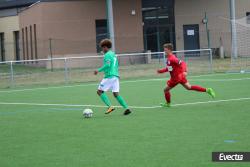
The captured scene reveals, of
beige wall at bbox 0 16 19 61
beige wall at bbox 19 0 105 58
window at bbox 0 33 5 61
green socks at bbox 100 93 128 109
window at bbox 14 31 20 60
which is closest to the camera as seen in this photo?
green socks at bbox 100 93 128 109

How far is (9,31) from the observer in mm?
54688

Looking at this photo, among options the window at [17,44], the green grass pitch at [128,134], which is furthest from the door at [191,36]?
the green grass pitch at [128,134]

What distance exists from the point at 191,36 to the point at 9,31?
1704 cm

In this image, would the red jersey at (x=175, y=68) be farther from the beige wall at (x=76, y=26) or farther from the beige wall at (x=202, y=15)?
the beige wall at (x=202, y=15)

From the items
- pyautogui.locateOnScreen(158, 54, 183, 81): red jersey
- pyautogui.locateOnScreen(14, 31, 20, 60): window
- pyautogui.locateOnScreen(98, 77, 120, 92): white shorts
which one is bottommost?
pyautogui.locateOnScreen(98, 77, 120, 92): white shorts

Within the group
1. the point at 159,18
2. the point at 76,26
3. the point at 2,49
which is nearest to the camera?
the point at 76,26

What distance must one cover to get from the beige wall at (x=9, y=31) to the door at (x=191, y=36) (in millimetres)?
14212

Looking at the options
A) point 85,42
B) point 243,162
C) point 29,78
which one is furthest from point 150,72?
point 243,162

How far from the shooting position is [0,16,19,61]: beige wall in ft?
171

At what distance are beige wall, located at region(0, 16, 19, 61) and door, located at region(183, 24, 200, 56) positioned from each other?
14.2m

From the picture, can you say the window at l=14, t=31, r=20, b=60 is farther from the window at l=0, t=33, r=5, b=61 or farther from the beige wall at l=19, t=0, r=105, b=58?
the beige wall at l=19, t=0, r=105, b=58

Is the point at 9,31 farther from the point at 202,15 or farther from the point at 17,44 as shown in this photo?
the point at 202,15

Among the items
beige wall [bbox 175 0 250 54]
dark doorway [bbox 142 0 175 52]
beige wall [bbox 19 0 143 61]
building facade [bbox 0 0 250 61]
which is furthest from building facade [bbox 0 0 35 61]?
beige wall [bbox 175 0 250 54]

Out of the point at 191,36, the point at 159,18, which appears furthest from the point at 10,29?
the point at 191,36
